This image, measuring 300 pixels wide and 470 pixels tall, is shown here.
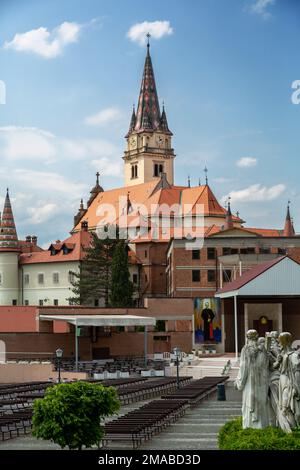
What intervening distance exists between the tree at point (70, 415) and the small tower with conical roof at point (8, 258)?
73461 mm

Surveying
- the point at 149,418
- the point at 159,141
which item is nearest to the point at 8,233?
the point at 159,141

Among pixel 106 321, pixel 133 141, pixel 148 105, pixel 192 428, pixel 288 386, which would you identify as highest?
pixel 148 105

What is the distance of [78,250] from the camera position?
280ft

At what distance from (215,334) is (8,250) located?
3347 cm

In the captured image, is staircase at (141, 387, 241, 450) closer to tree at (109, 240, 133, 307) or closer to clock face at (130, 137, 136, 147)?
tree at (109, 240, 133, 307)

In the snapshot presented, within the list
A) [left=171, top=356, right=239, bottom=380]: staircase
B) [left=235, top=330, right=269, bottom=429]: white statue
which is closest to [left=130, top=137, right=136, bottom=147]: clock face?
[left=171, top=356, right=239, bottom=380]: staircase

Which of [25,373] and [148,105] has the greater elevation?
[148,105]

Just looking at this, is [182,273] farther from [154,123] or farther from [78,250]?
[154,123]

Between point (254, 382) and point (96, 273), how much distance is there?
6542 centimetres

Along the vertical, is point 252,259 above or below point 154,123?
below

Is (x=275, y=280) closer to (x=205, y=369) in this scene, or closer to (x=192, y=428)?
(x=205, y=369)

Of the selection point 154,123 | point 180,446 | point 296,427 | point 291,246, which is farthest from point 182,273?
point 154,123

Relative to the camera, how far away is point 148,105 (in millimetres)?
137250

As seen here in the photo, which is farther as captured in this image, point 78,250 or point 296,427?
point 78,250
